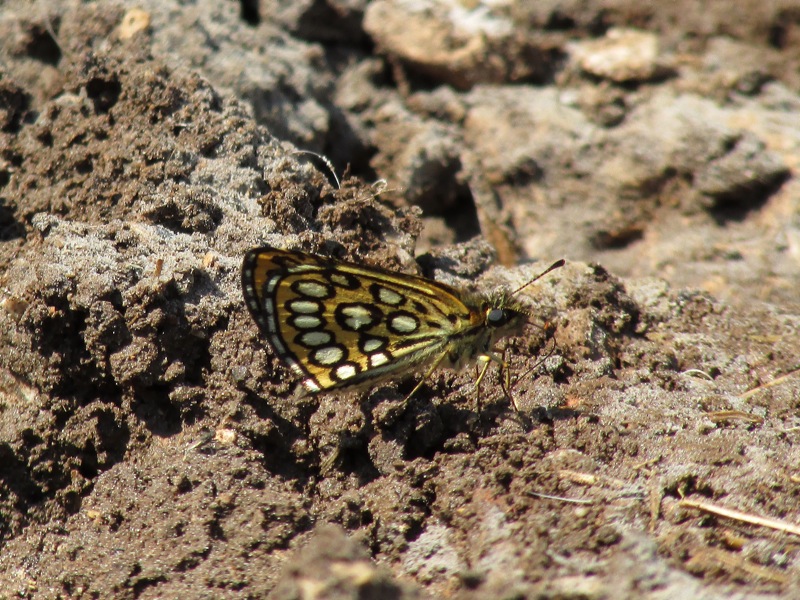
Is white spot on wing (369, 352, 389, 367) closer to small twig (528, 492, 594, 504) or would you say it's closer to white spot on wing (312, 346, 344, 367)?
white spot on wing (312, 346, 344, 367)

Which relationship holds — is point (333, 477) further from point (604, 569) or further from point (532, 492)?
point (604, 569)

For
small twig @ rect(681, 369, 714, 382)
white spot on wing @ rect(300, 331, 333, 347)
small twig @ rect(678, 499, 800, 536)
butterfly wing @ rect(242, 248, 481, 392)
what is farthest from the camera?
small twig @ rect(681, 369, 714, 382)

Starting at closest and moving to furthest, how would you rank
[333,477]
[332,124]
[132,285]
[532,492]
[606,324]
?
[532,492] < [333,477] < [132,285] < [606,324] < [332,124]

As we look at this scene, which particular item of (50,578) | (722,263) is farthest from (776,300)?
(50,578)

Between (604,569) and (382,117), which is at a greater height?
(382,117)

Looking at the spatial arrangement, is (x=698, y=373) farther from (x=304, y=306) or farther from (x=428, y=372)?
(x=304, y=306)

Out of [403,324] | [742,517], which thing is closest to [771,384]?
[742,517]

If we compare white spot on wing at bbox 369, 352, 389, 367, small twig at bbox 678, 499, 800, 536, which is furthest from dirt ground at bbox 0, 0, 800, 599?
white spot on wing at bbox 369, 352, 389, 367

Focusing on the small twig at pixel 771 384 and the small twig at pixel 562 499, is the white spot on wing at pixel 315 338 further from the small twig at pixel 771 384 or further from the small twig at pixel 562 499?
the small twig at pixel 771 384
